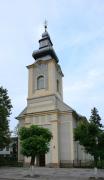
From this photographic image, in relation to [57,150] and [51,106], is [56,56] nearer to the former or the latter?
[51,106]

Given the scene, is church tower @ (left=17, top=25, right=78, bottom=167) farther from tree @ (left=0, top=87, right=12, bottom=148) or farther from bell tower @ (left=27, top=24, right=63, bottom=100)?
tree @ (left=0, top=87, right=12, bottom=148)

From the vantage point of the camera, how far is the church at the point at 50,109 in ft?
122

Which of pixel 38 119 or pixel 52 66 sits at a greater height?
pixel 52 66

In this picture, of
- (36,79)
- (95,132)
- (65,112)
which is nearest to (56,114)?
(65,112)

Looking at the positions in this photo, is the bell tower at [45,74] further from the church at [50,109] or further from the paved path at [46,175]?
the paved path at [46,175]

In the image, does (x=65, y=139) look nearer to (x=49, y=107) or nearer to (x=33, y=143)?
(x=49, y=107)

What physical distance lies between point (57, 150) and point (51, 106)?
6.66 m

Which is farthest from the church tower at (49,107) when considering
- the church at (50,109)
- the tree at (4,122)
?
the tree at (4,122)

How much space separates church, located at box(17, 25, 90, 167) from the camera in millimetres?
37281

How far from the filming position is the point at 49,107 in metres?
39.8

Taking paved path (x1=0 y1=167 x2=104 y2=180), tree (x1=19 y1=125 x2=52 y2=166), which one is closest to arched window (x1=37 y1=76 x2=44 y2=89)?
tree (x1=19 y1=125 x2=52 y2=166)

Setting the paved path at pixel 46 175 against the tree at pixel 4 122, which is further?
the tree at pixel 4 122

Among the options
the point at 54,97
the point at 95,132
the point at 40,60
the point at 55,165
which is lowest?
the point at 55,165

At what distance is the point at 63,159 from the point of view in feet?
123
